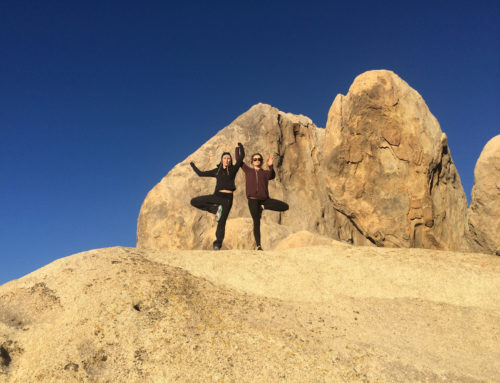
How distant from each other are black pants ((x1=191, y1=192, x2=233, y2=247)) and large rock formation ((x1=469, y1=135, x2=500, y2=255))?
378 cm

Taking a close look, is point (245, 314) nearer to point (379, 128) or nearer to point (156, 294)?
point (156, 294)

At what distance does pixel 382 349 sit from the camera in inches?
170

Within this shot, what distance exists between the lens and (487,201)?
6957 mm

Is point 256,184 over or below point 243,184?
below

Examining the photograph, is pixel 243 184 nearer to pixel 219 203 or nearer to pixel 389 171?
pixel 389 171

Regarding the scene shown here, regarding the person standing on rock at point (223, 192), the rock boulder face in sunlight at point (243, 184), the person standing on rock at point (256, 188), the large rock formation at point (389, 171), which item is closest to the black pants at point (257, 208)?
the person standing on rock at point (256, 188)

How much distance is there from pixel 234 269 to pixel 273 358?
2.10 m

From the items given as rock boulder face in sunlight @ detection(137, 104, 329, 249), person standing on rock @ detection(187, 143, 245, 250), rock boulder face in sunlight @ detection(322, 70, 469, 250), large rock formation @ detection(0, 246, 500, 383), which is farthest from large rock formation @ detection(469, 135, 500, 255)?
rock boulder face in sunlight @ detection(137, 104, 329, 249)

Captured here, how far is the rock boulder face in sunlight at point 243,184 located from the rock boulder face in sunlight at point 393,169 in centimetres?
217

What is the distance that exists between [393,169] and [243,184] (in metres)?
5.18

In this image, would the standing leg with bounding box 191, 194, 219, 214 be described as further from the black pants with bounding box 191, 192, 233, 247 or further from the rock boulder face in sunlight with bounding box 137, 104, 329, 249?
the rock boulder face in sunlight with bounding box 137, 104, 329, 249

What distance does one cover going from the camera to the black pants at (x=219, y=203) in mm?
7719

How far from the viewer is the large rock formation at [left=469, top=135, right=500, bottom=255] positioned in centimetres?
689

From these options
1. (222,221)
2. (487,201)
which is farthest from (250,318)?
(487,201)
